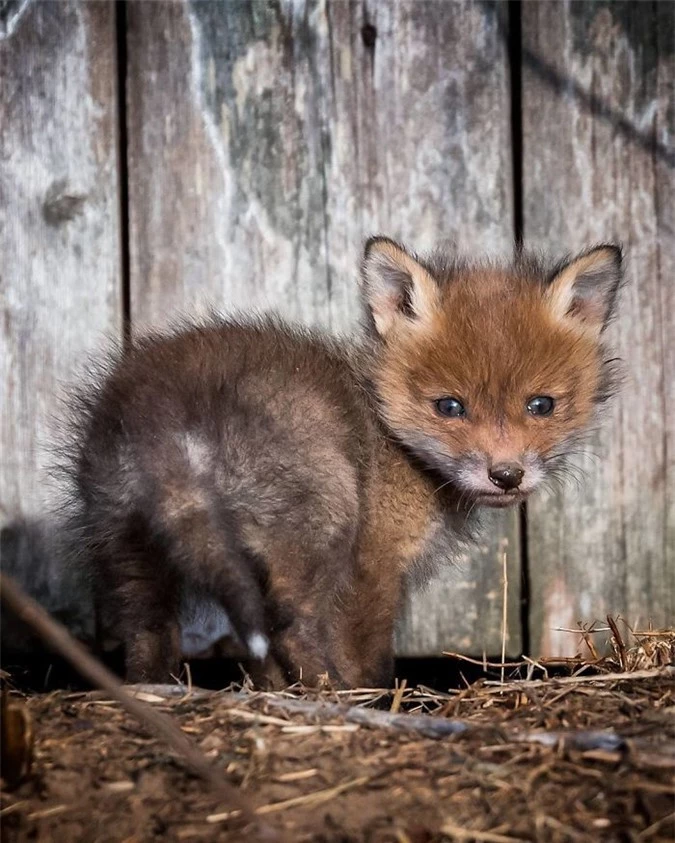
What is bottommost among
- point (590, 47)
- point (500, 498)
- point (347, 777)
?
point (347, 777)

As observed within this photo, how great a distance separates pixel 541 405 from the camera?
13.5 ft

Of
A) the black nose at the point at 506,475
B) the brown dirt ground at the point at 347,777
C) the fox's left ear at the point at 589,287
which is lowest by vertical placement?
the brown dirt ground at the point at 347,777

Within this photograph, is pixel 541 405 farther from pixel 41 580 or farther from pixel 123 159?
pixel 41 580

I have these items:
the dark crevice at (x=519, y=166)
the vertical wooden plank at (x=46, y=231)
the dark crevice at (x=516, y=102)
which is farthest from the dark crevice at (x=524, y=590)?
the vertical wooden plank at (x=46, y=231)

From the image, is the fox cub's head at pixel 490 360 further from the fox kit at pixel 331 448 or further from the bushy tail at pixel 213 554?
the bushy tail at pixel 213 554

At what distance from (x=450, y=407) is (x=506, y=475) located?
0.36 meters

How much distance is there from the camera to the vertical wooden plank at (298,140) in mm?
4406

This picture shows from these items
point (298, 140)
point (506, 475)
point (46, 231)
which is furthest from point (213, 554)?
point (298, 140)

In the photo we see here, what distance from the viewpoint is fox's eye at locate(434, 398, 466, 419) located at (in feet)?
13.3

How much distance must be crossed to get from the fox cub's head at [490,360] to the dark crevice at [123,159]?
3.17 ft

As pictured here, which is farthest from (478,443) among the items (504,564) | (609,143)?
(609,143)

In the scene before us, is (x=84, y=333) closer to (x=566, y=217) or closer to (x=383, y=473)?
(x=383, y=473)

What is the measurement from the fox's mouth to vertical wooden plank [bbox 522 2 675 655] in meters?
0.61

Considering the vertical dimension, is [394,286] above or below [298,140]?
below
